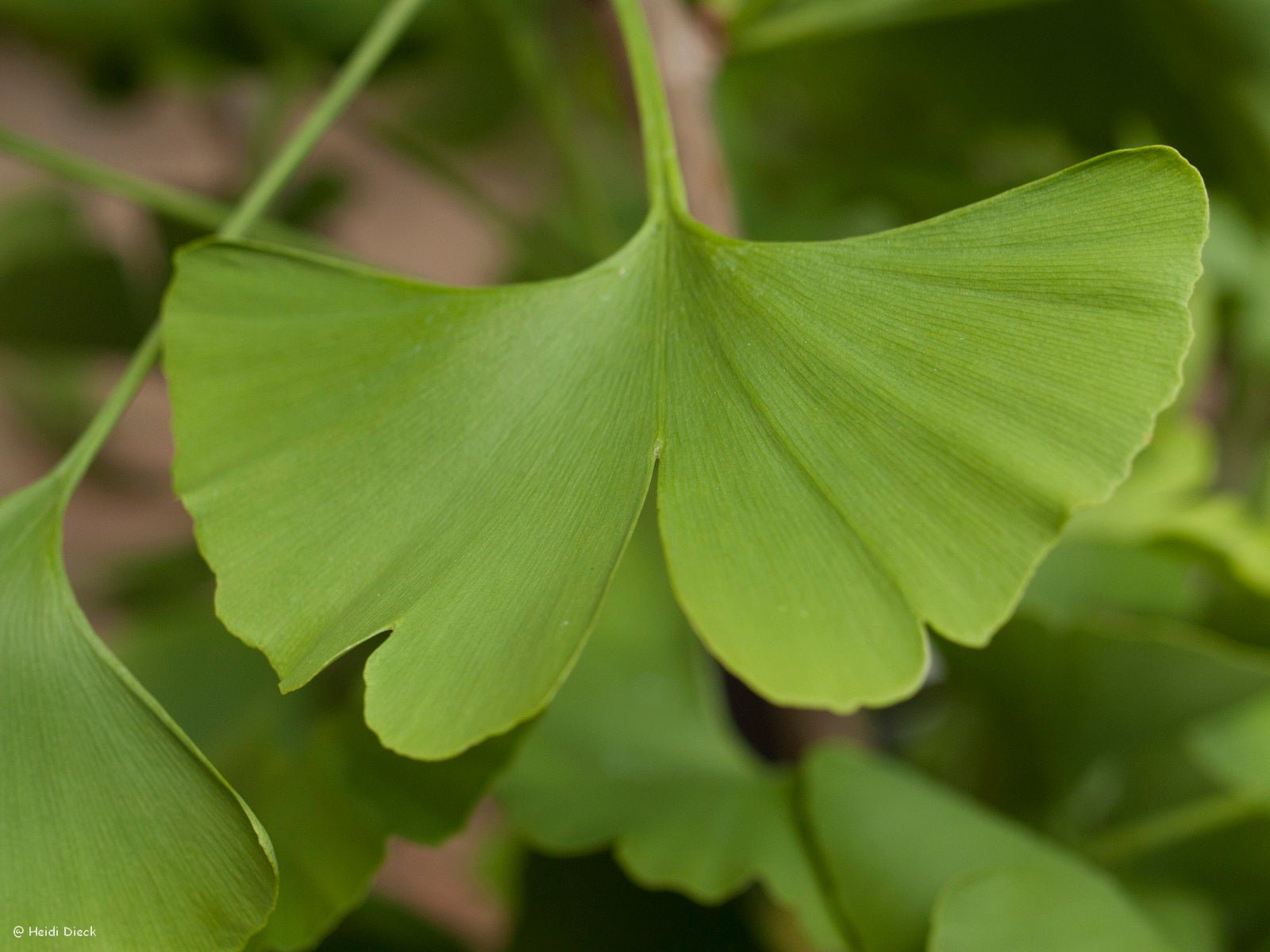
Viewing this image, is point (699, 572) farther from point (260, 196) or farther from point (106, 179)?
point (106, 179)

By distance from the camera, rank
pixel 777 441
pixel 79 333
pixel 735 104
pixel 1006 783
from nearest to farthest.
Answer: pixel 777 441, pixel 1006 783, pixel 79 333, pixel 735 104

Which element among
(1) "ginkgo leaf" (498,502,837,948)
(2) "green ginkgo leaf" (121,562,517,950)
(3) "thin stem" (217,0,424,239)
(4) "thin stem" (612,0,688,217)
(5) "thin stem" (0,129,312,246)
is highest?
(5) "thin stem" (0,129,312,246)

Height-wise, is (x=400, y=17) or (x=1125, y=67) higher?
(x=400, y=17)

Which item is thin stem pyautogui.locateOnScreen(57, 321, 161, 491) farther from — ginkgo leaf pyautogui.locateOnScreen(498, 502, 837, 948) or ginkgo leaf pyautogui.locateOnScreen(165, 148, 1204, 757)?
ginkgo leaf pyautogui.locateOnScreen(498, 502, 837, 948)

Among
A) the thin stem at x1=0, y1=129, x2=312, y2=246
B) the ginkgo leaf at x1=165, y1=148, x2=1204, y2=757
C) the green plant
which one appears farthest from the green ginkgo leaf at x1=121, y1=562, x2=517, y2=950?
the thin stem at x1=0, y1=129, x2=312, y2=246

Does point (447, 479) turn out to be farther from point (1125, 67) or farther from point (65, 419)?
point (65, 419)

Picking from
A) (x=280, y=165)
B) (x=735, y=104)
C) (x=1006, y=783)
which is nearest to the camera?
(x=280, y=165)

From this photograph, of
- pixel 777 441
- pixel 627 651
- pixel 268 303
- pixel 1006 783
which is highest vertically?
pixel 268 303

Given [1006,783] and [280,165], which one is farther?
[1006,783]

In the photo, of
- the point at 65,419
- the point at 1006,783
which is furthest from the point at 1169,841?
the point at 65,419
